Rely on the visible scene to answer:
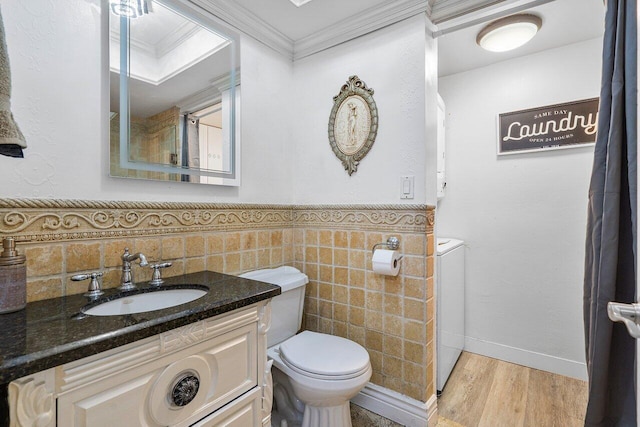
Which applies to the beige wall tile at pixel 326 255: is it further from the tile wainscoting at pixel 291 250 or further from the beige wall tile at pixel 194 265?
the beige wall tile at pixel 194 265

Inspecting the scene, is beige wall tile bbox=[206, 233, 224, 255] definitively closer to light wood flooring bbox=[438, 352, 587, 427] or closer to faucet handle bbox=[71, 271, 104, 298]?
faucet handle bbox=[71, 271, 104, 298]

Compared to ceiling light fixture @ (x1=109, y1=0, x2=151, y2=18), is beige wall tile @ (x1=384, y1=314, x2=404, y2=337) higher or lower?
lower

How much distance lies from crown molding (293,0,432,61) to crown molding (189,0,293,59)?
4.4 inches

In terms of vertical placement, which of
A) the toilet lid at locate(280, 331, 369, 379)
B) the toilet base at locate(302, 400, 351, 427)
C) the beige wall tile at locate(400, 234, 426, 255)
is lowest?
the toilet base at locate(302, 400, 351, 427)

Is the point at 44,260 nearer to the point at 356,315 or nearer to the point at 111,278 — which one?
the point at 111,278

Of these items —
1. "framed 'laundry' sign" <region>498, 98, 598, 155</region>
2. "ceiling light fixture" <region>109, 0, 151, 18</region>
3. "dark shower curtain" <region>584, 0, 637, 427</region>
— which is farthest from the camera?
"framed 'laundry' sign" <region>498, 98, 598, 155</region>

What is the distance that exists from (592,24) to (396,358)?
236cm

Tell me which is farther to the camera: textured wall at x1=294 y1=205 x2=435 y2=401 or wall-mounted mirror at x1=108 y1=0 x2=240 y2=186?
textured wall at x1=294 y1=205 x2=435 y2=401

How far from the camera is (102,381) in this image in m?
0.77

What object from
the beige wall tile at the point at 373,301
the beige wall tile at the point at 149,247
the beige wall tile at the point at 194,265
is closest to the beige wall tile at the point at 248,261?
the beige wall tile at the point at 194,265

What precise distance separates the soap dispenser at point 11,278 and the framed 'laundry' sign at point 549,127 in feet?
→ 9.16

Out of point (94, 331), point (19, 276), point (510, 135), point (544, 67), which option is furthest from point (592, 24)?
point (19, 276)

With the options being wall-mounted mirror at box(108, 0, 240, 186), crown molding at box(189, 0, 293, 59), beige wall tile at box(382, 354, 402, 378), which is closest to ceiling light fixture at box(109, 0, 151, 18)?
wall-mounted mirror at box(108, 0, 240, 186)

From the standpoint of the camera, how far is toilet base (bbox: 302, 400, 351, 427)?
4.75ft
